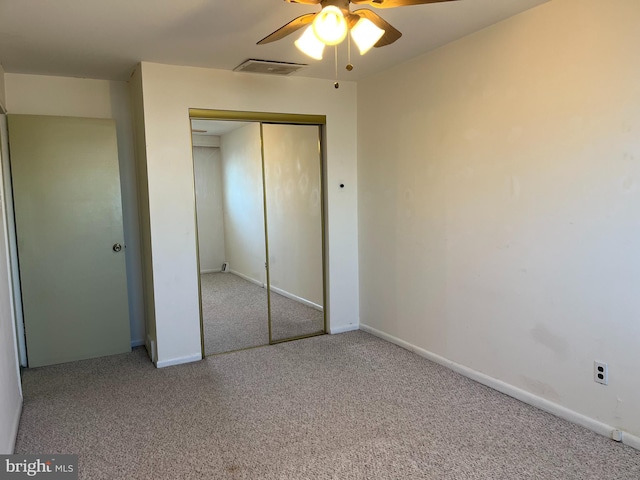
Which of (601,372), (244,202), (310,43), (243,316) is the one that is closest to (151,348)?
(243,316)

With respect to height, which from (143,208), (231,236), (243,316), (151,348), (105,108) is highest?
(105,108)

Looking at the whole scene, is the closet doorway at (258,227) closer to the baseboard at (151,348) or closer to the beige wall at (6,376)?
the baseboard at (151,348)

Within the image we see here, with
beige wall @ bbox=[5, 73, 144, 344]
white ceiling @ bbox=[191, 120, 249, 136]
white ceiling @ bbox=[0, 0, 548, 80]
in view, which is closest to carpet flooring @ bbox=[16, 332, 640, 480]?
beige wall @ bbox=[5, 73, 144, 344]

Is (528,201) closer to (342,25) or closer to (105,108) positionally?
(342,25)

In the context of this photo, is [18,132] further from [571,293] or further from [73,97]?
[571,293]

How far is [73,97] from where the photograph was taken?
3.88 metres

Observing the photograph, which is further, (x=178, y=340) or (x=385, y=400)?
(x=178, y=340)

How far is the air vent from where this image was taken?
11.5 feet

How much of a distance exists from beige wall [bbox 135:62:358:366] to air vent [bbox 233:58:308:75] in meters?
0.13

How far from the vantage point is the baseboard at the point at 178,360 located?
12.1 ft

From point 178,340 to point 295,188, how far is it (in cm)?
173

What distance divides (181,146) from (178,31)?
1014 millimetres

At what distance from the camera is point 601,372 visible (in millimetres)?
2484

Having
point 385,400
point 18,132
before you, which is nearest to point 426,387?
point 385,400
